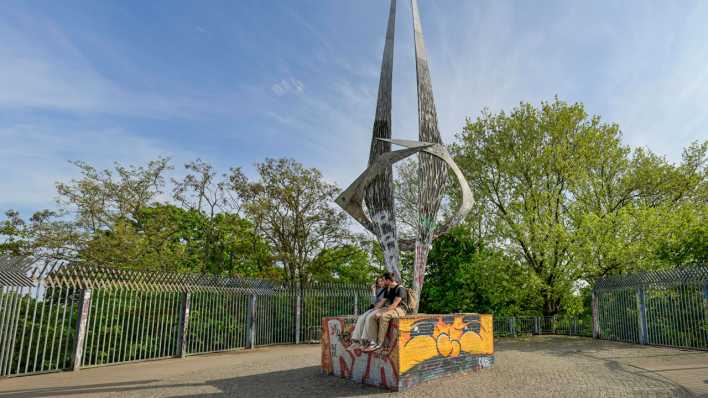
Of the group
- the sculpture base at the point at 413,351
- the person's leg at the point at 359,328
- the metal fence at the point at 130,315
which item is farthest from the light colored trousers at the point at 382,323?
the metal fence at the point at 130,315

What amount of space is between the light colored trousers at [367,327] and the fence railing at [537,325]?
41.9ft

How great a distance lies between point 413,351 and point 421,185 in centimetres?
526

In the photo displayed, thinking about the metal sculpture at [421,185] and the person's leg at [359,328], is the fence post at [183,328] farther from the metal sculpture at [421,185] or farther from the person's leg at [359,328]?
the person's leg at [359,328]

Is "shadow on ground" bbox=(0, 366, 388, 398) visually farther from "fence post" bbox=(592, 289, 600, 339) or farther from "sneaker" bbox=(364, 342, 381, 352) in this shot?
"fence post" bbox=(592, 289, 600, 339)

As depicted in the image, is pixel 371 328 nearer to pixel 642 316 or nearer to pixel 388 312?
pixel 388 312

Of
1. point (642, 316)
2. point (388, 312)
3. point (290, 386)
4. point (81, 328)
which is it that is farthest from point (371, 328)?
point (642, 316)

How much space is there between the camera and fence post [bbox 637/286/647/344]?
13414mm

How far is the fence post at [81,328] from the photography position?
10031 millimetres

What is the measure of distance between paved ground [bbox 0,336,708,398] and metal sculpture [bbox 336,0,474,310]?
335 centimetres

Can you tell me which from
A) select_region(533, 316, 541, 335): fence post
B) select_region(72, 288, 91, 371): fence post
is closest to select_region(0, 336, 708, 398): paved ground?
select_region(72, 288, 91, 371): fence post

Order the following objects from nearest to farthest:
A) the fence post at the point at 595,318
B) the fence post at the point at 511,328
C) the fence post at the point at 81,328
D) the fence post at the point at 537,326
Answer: the fence post at the point at 81,328, the fence post at the point at 595,318, the fence post at the point at 511,328, the fence post at the point at 537,326

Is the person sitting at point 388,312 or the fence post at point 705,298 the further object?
the fence post at point 705,298

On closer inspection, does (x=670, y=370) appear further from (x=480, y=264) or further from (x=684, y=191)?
(x=684, y=191)

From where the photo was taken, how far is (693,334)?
12180 millimetres
